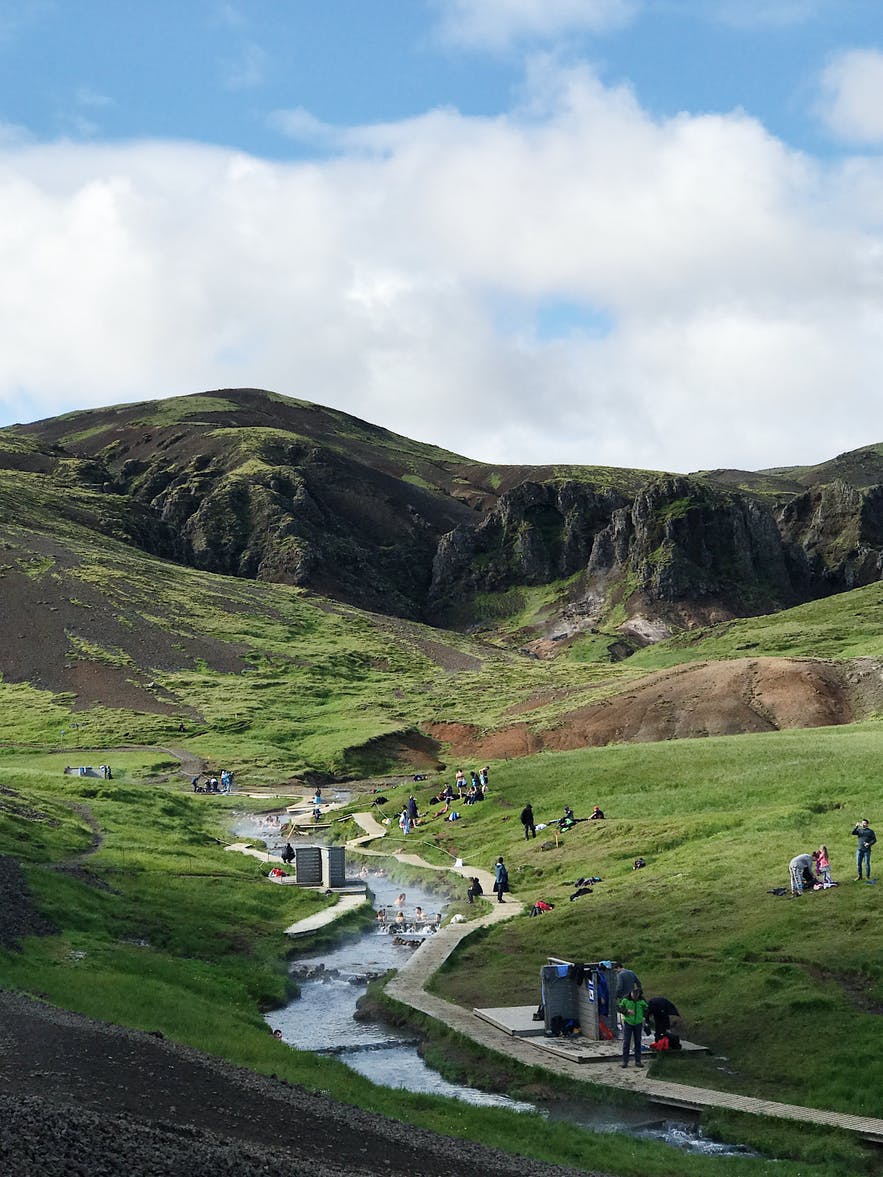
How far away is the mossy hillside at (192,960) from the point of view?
2692 cm

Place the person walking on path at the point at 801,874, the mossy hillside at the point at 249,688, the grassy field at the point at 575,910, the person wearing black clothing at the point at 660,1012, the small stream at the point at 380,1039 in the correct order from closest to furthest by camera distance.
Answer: the small stream at the point at 380,1039 → the grassy field at the point at 575,910 → the person wearing black clothing at the point at 660,1012 → the person walking on path at the point at 801,874 → the mossy hillside at the point at 249,688

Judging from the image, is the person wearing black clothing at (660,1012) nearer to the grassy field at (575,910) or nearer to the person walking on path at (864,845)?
the grassy field at (575,910)

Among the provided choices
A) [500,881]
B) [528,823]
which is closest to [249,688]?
[528,823]

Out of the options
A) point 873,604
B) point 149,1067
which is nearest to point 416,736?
point 873,604

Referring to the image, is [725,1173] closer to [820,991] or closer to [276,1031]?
[820,991]

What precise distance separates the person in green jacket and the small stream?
2.37 m

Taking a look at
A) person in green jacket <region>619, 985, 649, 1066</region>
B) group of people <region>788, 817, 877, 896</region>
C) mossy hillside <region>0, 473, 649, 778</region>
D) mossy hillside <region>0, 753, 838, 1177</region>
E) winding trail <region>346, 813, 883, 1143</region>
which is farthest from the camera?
mossy hillside <region>0, 473, 649, 778</region>

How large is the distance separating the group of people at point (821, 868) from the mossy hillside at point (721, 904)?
2.40 feet

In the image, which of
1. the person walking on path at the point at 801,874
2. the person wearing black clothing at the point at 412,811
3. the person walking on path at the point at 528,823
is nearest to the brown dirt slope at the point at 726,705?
the person wearing black clothing at the point at 412,811

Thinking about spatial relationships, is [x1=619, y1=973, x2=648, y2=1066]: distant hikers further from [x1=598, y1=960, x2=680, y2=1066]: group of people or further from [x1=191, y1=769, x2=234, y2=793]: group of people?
[x1=191, y1=769, x2=234, y2=793]: group of people

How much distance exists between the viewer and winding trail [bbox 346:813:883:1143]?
27.6 meters

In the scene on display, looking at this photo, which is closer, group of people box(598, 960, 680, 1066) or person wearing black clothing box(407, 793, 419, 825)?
group of people box(598, 960, 680, 1066)

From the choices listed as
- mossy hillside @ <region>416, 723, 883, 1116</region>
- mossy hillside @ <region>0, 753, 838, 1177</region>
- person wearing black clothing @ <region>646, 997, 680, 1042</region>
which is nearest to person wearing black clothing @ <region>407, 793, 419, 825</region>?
mossy hillside @ <region>416, 723, 883, 1116</region>

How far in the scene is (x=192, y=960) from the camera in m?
45.0
